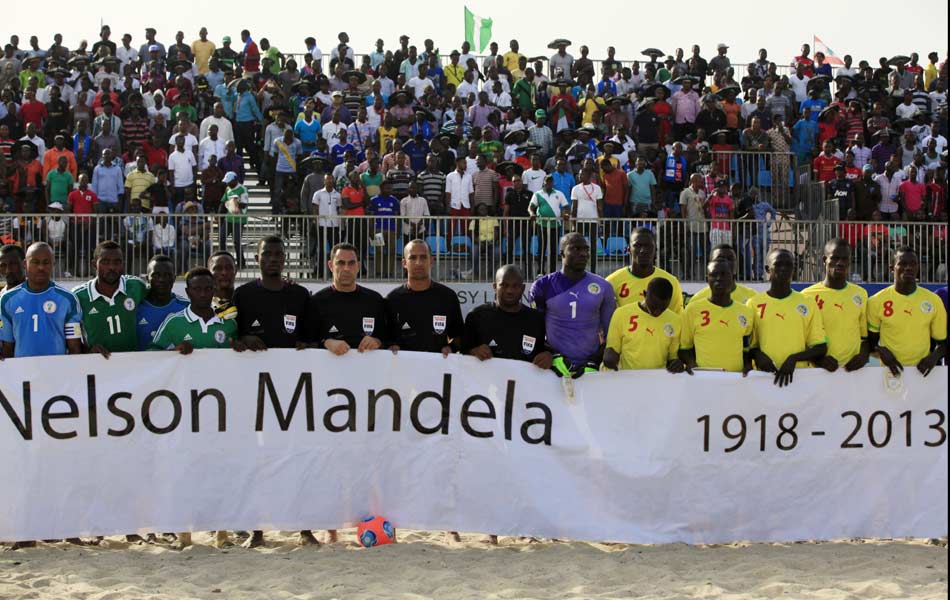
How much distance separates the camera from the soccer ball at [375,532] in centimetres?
858

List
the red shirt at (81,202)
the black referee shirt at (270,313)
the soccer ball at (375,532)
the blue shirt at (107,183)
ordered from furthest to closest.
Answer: the blue shirt at (107,183) → the red shirt at (81,202) → the black referee shirt at (270,313) → the soccer ball at (375,532)

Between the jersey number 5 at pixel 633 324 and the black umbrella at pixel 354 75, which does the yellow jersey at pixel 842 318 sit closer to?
the jersey number 5 at pixel 633 324

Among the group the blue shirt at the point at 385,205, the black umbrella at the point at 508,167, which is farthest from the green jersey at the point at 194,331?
the black umbrella at the point at 508,167

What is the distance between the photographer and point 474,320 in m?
9.05

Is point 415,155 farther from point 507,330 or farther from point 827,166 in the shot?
point 507,330

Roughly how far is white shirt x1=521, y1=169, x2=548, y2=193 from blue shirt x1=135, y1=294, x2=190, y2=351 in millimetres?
11424

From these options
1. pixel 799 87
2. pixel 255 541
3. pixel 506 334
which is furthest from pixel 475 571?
pixel 799 87

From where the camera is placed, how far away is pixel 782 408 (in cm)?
891

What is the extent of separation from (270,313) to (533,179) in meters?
11.6

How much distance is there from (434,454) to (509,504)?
61 centimetres

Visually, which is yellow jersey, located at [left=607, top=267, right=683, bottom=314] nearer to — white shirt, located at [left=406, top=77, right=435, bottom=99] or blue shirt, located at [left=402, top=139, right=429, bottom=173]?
blue shirt, located at [left=402, top=139, right=429, bottom=173]

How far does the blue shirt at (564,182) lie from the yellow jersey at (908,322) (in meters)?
11.0

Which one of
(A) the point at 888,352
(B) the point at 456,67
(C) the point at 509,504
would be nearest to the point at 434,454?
(C) the point at 509,504

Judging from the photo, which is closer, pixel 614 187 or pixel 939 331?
pixel 939 331
